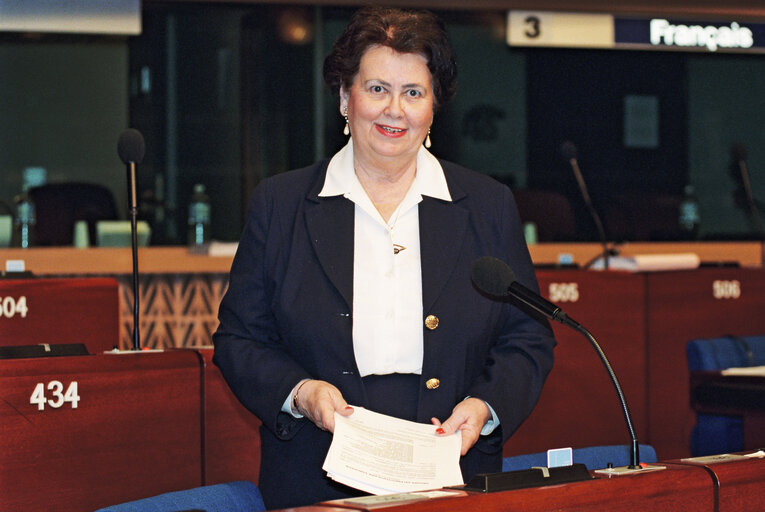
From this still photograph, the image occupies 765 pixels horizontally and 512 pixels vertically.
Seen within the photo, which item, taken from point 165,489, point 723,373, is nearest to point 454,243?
point 165,489

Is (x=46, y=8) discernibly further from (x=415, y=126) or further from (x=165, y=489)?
(x=415, y=126)

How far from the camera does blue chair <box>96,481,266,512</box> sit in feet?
5.08

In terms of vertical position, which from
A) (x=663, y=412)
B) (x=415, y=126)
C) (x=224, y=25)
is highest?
(x=224, y=25)

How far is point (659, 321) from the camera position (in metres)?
4.55

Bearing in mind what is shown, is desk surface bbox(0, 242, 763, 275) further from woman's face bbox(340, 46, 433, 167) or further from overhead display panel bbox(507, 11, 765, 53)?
woman's face bbox(340, 46, 433, 167)

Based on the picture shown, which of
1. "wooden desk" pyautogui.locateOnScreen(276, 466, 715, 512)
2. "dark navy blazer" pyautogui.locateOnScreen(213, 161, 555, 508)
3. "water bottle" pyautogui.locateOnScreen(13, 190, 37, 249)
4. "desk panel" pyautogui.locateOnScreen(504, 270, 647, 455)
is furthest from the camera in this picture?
"water bottle" pyautogui.locateOnScreen(13, 190, 37, 249)

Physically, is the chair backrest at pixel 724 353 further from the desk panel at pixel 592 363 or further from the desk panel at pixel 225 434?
the desk panel at pixel 225 434

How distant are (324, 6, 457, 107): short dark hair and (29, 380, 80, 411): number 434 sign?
1.04m

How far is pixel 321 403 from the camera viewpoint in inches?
70.3

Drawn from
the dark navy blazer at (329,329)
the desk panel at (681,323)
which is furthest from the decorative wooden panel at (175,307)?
the dark navy blazer at (329,329)

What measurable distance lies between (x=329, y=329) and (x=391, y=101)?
44cm

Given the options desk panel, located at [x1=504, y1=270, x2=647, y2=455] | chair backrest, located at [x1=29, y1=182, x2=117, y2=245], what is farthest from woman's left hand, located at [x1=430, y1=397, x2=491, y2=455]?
chair backrest, located at [x1=29, y1=182, x2=117, y2=245]

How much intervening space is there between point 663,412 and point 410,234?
110 inches

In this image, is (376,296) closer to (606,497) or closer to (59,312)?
(606,497)
